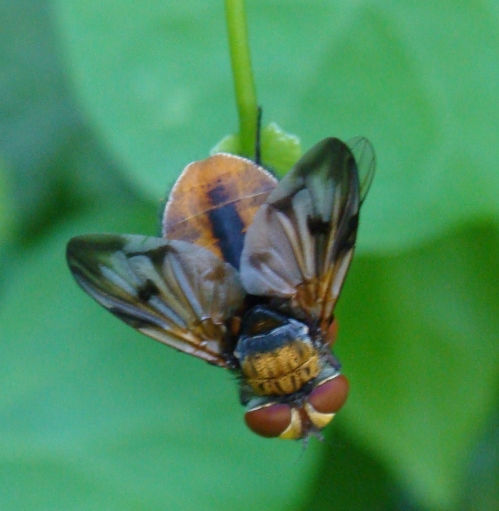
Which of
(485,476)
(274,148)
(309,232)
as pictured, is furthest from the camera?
(485,476)

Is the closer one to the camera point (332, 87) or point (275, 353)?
point (275, 353)

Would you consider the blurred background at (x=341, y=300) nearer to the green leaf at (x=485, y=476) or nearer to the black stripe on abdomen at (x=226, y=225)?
the green leaf at (x=485, y=476)

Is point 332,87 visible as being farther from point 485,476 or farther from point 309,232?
point 485,476

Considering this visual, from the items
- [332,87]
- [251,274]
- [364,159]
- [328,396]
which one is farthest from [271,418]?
[332,87]

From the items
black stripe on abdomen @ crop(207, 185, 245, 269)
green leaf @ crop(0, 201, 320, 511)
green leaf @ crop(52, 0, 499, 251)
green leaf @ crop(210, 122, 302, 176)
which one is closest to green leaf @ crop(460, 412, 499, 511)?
green leaf @ crop(0, 201, 320, 511)

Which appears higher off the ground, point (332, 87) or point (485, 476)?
point (332, 87)

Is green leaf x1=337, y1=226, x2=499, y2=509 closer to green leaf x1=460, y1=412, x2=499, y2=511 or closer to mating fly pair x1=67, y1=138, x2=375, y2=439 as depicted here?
green leaf x1=460, y1=412, x2=499, y2=511

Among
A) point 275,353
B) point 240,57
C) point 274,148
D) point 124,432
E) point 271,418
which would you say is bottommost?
point 124,432
